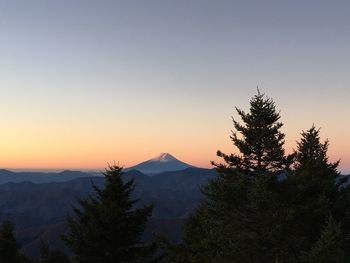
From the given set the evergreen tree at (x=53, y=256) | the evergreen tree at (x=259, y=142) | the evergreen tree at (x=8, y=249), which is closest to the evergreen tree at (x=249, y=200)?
the evergreen tree at (x=259, y=142)

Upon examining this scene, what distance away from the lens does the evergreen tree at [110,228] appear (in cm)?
2514

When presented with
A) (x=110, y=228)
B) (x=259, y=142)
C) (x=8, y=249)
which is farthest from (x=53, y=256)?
(x=259, y=142)

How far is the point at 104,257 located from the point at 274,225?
12994 mm

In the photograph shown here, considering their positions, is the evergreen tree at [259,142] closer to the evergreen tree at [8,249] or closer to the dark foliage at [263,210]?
the dark foliage at [263,210]

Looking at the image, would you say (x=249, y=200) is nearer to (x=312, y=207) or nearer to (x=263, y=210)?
(x=263, y=210)

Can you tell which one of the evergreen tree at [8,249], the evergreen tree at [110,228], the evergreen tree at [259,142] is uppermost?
the evergreen tree at [259,142]

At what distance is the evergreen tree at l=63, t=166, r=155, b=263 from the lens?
25141 millimetres

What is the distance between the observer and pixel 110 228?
25328mm

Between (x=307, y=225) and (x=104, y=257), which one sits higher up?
(x=307, y=225)

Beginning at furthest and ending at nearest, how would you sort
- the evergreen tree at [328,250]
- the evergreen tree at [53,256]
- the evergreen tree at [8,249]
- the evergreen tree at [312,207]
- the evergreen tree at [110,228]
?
the evergreen tree at [8,249]
the evergreen tree at [53,256]
the evergreen tree at [110,228]
the evergreen tree at [312,207]
the evergreen tree at [328,250]

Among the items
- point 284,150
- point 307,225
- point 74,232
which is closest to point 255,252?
point 284,150

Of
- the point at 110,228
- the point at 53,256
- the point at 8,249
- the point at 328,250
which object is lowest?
the point at 8,249

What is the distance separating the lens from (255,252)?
50.2ft

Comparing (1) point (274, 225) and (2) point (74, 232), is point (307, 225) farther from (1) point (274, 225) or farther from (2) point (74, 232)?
(2) point (74, 232)
